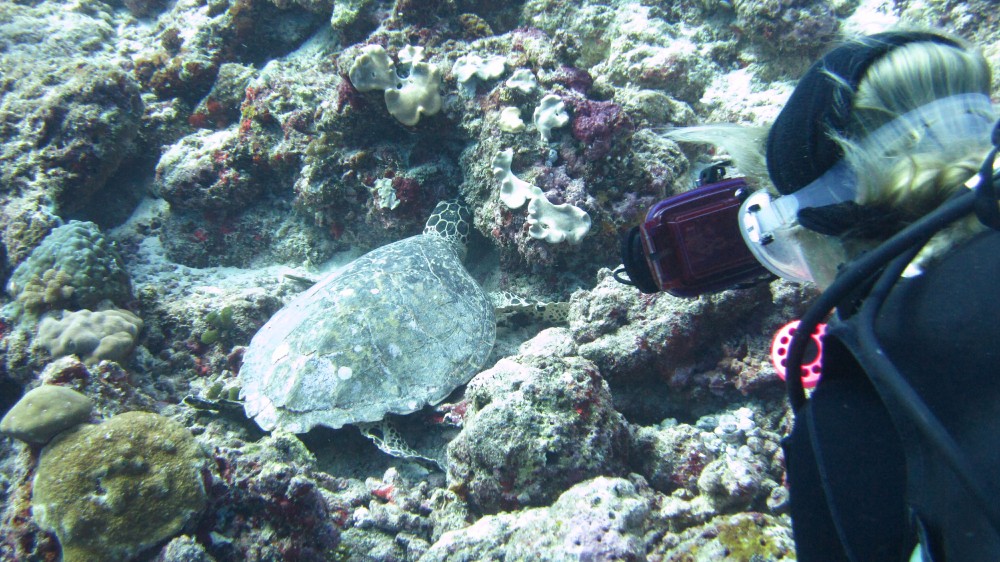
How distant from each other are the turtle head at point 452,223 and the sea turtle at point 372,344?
272 mm

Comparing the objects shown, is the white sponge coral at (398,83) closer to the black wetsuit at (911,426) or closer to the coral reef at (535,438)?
the coral reef at (535,438)

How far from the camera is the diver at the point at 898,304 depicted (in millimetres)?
742

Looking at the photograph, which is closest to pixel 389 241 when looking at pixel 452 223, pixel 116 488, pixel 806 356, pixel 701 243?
pixel 452 223

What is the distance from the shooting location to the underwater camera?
1754mm

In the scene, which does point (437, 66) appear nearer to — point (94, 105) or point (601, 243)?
point (601, 243)

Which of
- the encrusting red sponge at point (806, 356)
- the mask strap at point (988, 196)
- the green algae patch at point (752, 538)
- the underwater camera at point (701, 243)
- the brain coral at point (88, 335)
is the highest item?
the mask strap at point (988, 196)

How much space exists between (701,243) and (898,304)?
964 mm

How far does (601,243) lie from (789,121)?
10.6 feet

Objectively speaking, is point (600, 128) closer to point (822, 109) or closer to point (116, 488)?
point (822, 109)

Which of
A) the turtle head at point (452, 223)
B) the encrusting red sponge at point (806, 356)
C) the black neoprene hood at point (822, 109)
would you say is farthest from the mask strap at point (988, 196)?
the turtle head at point (452, 223)

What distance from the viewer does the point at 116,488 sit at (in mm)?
2537

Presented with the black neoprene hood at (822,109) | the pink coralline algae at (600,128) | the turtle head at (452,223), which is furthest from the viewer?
the turtle head at (452,223)

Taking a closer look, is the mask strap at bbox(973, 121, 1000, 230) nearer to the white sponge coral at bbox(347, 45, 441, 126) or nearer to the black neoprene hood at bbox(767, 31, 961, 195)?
the black neoprene hood at bbox(767, 31, 961, 195)

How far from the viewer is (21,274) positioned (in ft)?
15.2
